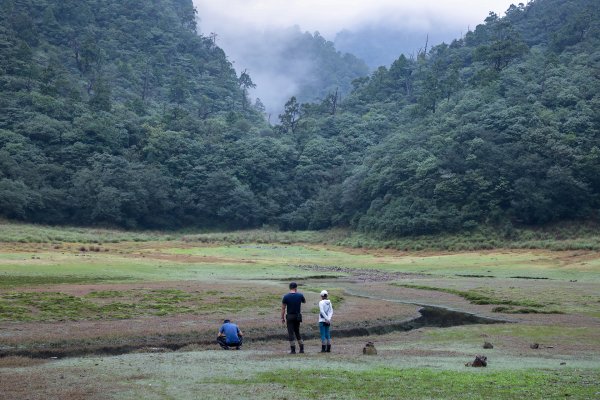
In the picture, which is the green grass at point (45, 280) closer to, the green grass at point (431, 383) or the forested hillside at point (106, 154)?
the green grass at point (431, 383)

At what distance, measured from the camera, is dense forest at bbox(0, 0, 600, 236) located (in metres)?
112

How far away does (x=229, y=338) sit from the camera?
27547 mm

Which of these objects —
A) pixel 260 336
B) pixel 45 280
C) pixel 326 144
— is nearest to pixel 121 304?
pixel 260 336

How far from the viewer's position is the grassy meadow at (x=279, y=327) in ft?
60.1

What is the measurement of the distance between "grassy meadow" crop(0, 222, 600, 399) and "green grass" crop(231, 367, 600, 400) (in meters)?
0.05

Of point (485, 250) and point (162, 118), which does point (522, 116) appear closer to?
point (485, 250)

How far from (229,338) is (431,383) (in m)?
11.6

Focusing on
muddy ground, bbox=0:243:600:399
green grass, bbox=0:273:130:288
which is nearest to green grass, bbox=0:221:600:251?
green grass, bbox=0:273:130:288

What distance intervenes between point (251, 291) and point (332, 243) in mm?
73724

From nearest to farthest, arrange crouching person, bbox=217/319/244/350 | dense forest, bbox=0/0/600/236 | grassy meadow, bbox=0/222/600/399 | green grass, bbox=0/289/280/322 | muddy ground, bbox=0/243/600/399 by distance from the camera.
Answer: grassy meadow, bbox=0/222/600/399 < muddy ground, bbox=0/243/600/399 < crouching person, bbox=217/319/244/350 < green grass, bbox=0/289/280/322 < dense forest, bbox=0/0/600/236

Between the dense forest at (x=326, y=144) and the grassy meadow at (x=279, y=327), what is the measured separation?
3075 cm

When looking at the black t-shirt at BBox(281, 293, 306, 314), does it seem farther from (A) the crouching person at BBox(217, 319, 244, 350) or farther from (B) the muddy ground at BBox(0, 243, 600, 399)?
(A) the crouching person at BBox(217, 319, 244, 350)

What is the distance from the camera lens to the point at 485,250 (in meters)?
96.5

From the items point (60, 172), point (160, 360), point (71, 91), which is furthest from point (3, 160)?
point (160, 360)
